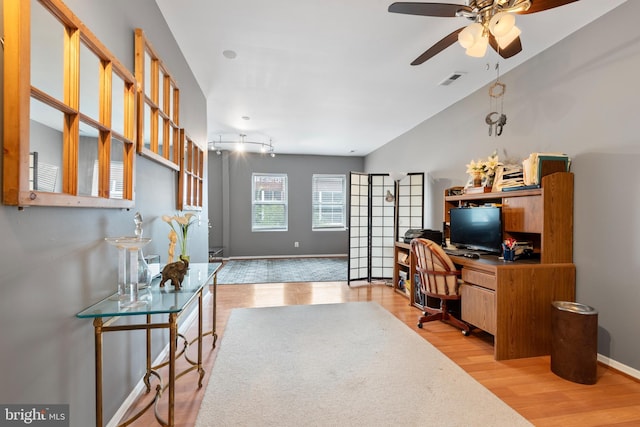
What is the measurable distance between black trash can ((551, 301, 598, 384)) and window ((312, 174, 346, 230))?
19.9ft

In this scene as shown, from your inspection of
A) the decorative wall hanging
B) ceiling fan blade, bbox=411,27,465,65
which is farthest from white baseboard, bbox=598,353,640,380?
ceiling fan blade, bbox=411,27,465,65

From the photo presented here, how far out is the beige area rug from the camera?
1.70m

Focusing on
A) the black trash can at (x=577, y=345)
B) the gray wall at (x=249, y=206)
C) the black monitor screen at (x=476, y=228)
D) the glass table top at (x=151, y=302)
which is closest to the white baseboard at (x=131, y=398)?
the glass table top at (x=151, y=302)

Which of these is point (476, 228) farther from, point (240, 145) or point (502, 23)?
point (240, 145)

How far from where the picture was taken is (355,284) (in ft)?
16.2

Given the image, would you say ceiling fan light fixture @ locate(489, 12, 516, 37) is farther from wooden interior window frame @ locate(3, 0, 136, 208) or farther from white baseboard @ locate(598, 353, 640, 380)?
white baseboard @ locate(598, 353, 640, 380)

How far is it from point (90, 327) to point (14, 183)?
830 mm

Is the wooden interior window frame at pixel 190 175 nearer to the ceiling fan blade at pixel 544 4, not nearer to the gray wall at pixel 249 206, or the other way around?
the ceiling fan blade at pixel 544 4

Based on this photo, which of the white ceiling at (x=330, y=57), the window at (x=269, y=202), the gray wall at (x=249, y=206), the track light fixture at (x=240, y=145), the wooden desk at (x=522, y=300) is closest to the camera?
the white ceiling at (x=330, y=57)

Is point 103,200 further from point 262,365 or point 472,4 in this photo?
point 472,4

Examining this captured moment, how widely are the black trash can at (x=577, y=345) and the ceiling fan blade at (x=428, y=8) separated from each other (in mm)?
2247

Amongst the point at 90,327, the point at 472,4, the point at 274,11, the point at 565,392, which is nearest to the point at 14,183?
the point at 90,327

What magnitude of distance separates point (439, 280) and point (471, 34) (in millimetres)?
2187

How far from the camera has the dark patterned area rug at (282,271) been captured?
5258 millimetres
